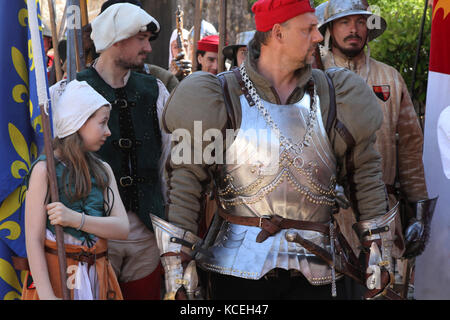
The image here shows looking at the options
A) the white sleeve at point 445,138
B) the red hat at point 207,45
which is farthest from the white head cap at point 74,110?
the red hat at point 207,45

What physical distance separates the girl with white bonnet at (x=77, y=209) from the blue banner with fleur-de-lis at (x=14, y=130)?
0.56 feet

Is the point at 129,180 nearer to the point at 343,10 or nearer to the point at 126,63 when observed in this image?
the point at 126,63

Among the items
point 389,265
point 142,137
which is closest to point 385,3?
point 142,137

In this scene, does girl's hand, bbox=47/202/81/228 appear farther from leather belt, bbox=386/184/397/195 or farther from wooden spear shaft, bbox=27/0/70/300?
leather belt, bbox=386/184/397/195

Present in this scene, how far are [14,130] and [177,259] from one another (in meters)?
1.03

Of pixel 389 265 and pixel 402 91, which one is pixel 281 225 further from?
pixel 402 91

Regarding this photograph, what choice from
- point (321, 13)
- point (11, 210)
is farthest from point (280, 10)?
point (321, 13)

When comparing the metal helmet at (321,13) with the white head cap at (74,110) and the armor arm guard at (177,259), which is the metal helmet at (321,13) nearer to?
the white head cap at (74,110)

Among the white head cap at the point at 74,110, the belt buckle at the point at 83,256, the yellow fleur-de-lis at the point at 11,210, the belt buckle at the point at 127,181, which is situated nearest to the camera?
the belt buckle at the point at 83,256

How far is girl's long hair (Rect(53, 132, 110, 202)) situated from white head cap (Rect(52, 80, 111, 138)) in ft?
0.12

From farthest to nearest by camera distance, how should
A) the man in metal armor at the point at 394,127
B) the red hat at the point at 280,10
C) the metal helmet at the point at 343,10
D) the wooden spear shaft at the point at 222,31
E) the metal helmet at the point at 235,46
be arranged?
the metal helmet at the point at 235,46, the metal helmet at the point at 343,10, the man in metal armor at the point at 394,127, the wooden spear shaft at the point at 222,31, the red hat at the point at 280,10

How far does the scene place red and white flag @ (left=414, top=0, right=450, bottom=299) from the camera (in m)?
4.14

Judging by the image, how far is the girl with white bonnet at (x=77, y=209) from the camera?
280 cm

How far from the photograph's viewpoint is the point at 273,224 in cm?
270
